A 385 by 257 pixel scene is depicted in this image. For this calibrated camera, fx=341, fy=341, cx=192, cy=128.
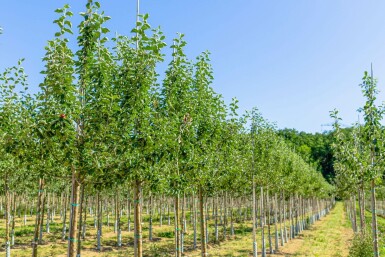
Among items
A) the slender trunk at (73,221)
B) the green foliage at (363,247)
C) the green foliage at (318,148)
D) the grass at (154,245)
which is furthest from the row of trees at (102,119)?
the green foliage at (318,148)

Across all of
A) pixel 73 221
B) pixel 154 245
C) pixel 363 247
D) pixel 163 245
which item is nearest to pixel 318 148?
pixel 163 245

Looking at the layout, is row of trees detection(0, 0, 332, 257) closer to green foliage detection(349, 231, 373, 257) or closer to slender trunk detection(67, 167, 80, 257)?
slender trunk detection(67, 167, 80, 257)

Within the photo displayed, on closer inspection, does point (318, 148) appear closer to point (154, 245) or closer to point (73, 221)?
point (154, 245)

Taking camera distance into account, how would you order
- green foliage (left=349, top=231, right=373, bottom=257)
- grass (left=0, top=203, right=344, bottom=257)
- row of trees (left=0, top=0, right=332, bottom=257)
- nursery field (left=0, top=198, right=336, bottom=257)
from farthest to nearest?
1. nursery field (left=0, top=198, right=336, bottom=257)
2. grass (left=0, top=203, right=344, bottom=257)
3. green foliage (left=349, top=231, right=373, bottom=257)
4. row of trees (left=0, top=0, right=332, bottom=257)

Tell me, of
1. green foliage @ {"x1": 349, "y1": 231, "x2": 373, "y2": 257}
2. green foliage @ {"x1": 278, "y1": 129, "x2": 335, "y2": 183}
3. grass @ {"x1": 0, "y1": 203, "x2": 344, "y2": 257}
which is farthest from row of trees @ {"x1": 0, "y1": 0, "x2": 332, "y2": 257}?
green foliage @ {"x1": 278, "y1": 129, "x2": 335, "y2": 183}

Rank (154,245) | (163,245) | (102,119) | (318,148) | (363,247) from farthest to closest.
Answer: (318,148), (163,245), (154,245), (363,247), (102,119)

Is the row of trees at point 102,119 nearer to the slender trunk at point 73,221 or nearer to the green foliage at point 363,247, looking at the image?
the slender trunk at point 73,221

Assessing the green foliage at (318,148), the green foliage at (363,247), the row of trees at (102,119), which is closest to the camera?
the row of trees at (102,119)

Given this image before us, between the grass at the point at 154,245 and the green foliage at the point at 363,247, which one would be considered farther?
the grass at the point at 154,245

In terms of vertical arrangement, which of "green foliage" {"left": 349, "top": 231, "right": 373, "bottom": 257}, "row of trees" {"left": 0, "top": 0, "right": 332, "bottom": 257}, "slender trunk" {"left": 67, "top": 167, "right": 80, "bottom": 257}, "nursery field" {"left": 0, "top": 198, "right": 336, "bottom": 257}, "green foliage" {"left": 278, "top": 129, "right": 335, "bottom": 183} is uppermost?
"green foliage" {"left": 278, "top": 129, "right": 335, "bottom": 183}

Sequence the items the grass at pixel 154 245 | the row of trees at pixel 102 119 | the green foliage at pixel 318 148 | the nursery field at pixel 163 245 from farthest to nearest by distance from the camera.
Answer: the green foliage at pixel 318 148, the nursery field at pixel 163 245, the grass at pixel 154 245, the row of trees at pixel 102 119

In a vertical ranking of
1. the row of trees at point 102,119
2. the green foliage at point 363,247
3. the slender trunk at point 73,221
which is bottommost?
the green foliage at point 363,247

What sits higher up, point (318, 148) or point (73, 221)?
point (318, 148)

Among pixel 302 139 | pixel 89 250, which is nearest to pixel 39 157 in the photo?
pixel 89 250
